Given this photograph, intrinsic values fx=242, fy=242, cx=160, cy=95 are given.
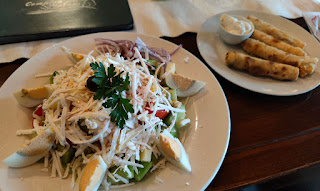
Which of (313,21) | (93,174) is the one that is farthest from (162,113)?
(313,21)

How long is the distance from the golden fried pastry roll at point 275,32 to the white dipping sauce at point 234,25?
16cm

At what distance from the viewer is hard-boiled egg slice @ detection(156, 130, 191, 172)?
108 cm

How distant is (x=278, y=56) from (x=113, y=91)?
1274 mm

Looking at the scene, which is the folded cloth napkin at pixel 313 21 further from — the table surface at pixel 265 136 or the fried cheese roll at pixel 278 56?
the table surface at pixel 265 136

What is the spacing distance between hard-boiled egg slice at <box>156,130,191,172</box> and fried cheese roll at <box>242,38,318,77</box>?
3.52 feet

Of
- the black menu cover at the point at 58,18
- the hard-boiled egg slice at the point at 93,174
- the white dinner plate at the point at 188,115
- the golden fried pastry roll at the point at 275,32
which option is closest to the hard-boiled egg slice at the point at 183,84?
the white dinner plate at the point at 188,115

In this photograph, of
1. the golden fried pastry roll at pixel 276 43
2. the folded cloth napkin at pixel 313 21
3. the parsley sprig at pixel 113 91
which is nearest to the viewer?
the parsley sprig at pixel 113 91

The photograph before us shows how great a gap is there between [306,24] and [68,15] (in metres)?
2.03

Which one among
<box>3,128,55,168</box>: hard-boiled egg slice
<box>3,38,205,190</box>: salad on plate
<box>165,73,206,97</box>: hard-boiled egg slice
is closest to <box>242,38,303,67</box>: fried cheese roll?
<box>165,73,206,97</box>: hard-boiled egg slice

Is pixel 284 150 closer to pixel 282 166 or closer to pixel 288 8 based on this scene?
pixel 282 166

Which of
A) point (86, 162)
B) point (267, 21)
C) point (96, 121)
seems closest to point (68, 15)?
point (96, 121)

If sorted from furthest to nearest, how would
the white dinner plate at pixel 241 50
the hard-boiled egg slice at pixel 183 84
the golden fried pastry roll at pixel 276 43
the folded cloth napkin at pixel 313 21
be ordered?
the folded cloth napkin at pixel 313 21 < the golden fried pastry roll at pixel 276 43 < the white dinner plate at pixel 241 50 < the hard-boiled egg slice at pixel 183 84

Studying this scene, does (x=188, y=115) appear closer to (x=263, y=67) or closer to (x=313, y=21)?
(x=263, y=67)

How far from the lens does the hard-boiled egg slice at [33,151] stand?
104cm
